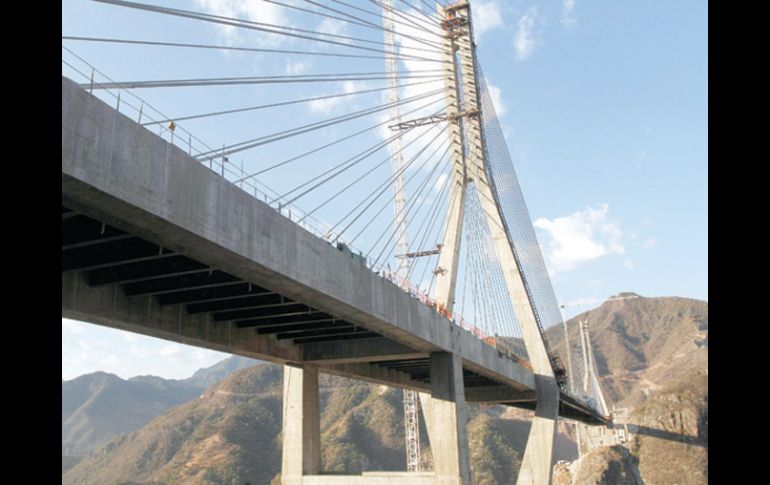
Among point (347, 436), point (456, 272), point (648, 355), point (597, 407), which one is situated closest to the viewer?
point (456, 272)

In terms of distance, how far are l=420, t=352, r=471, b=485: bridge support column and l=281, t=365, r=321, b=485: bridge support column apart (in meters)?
6.27

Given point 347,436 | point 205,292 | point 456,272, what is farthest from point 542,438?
point 347,436

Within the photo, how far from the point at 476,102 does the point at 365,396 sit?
105339 millimetres

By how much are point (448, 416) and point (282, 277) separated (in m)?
16.6

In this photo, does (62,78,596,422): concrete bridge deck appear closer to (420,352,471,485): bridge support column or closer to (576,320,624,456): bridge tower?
(420,352,471,485): bridge support column

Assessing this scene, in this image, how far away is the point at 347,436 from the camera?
118 m

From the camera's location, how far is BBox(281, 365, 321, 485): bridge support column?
3150 cm

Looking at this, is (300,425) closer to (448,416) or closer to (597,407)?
(448,416)

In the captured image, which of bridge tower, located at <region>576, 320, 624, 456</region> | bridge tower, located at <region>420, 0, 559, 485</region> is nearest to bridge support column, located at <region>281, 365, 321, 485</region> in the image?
bridge tower, located at <region>420, 0, 559, 485</region>
